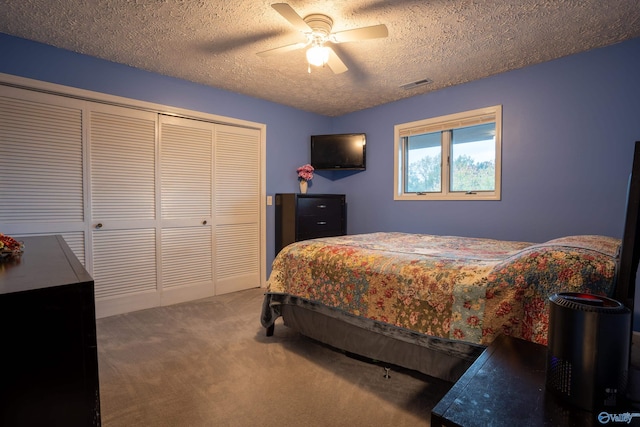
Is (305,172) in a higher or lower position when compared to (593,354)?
higher

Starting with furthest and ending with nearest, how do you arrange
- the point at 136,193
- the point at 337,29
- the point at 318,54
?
the point at 136,193 → the point at 337,29 → the point at 318,54

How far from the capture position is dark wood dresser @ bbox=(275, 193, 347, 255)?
12.9ft

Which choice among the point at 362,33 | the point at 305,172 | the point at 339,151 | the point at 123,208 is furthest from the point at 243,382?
the point at 339,151

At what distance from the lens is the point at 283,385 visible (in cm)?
185

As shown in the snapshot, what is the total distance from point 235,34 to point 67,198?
2.02m

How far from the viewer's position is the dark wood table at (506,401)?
0.70 meters

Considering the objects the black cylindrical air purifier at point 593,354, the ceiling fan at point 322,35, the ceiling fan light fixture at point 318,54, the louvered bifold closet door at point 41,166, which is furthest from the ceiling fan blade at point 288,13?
the louvered bifold closet door at point 41,166

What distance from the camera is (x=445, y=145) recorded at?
371 cm

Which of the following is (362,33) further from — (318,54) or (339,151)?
(339,151)

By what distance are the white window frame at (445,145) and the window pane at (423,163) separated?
0.07m

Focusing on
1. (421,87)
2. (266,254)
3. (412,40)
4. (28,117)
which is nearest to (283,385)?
(266,254)

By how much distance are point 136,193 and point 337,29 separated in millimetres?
2411

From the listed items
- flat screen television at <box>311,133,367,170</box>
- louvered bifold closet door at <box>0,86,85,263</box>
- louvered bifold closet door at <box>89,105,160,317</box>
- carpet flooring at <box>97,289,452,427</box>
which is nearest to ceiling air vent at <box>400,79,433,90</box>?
flat screen television at <box>311,133,367,170</box>

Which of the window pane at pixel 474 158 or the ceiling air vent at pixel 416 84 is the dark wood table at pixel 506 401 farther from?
the ceiling air vent at pixel 416 84
